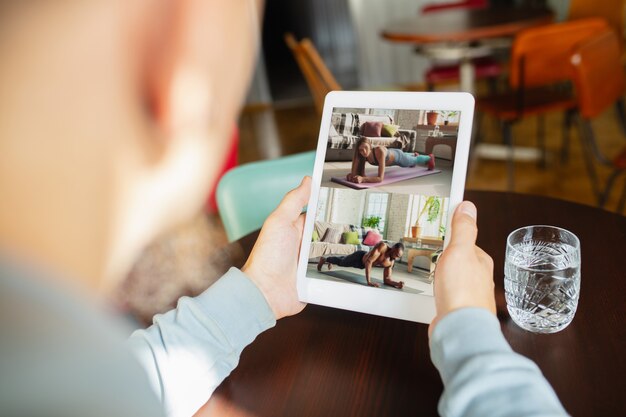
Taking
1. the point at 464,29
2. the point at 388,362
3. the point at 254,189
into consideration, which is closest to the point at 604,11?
the point at 464,29

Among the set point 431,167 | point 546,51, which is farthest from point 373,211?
point 546,51

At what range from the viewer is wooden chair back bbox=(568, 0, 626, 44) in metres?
2.55

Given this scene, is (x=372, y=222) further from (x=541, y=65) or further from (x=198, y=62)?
(x=198, y=62)

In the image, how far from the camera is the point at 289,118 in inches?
174

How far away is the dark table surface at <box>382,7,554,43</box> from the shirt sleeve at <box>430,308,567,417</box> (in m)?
2.02

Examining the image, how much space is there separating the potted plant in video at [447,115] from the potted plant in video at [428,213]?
11cm

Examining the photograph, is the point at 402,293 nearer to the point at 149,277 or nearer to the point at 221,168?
the point at 149,277

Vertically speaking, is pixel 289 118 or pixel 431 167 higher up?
pixel 431 167

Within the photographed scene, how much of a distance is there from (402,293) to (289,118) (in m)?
3.92

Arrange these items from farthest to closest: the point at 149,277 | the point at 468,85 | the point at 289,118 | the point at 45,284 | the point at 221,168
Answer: the point at 289,118
the point at 468,85
the point at 221,168
the point at 149,277
the point at 45,284

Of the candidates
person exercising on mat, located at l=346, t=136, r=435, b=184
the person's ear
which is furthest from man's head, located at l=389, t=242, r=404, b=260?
the person's ear

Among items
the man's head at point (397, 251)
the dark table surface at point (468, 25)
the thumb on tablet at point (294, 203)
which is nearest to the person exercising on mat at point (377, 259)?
the man's head at point (397, 251)

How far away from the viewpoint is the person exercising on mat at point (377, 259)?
0.66 m

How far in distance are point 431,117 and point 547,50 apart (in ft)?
5.20
